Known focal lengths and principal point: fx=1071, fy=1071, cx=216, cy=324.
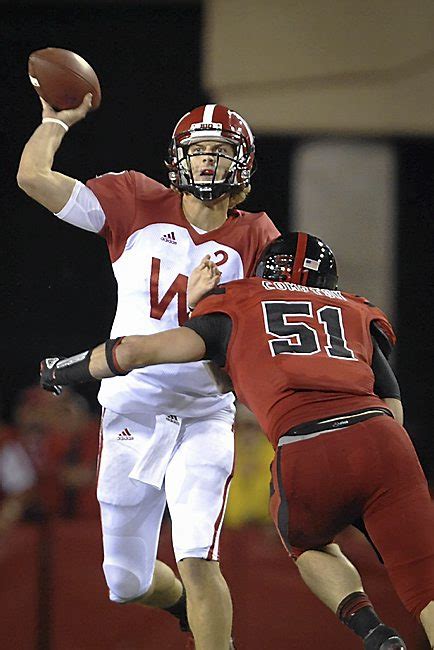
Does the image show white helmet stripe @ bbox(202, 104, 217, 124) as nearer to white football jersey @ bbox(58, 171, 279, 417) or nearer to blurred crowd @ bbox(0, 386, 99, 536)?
white football jersey @ bbox(58, 171, 279, 417)

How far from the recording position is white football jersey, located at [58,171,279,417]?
3.02 meters

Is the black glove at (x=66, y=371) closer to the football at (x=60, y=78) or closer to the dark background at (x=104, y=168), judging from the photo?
the football at (x=60, y=78)

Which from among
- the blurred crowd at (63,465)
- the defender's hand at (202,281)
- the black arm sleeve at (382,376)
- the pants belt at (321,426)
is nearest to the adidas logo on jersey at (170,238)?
the defender's hand at (202,281)

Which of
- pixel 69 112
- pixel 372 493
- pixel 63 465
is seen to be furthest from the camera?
pixel 63 465

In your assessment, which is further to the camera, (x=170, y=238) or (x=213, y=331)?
(x=170, y=238)

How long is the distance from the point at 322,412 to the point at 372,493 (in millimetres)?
213

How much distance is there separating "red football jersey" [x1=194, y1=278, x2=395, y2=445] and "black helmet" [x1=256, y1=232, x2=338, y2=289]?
0.23 ft

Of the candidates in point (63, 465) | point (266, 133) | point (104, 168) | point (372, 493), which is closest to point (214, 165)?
point (372, 493)

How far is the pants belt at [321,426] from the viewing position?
2.41 metres

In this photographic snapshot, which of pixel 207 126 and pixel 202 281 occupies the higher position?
pixel 207 126

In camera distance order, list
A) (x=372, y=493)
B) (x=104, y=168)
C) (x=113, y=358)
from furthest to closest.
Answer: (x=104, y=168), (x=113, y=358), (x=372, y=493)

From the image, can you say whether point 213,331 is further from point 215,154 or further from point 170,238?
point 215,154

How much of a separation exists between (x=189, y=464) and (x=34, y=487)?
2.22 meters

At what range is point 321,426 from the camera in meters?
2.42
